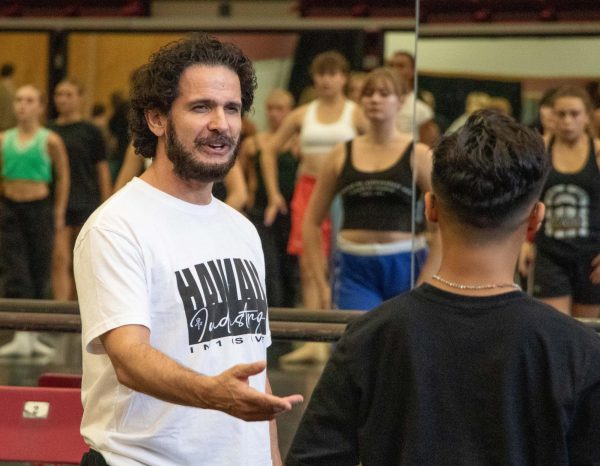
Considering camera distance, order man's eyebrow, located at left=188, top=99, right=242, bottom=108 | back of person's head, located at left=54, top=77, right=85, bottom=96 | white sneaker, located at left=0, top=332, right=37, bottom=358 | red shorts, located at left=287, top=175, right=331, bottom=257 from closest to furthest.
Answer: man's eyebrow, located at left=188, top=99, right=242, bottom=108
white sneaker, located at left=0, top=332, right=37, bottom=358
red shorts, located at left=287, top=175, right=331, bottom=257
back of person's head, located at left=54, top=77, right=85, bottom=96

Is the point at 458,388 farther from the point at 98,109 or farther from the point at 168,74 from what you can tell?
the point at 98,109

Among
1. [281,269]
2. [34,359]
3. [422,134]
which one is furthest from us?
[281,269]

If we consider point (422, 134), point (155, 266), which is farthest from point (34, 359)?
point (155, 266)

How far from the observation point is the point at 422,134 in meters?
6.61

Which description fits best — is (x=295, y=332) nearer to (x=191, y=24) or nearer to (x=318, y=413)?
(x=318, y=413)

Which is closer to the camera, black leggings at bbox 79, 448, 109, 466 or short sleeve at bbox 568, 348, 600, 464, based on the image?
short sleeve at bbox 568, 348, 600, 464

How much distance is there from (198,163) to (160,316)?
313mm

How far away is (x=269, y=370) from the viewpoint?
410 centimetres

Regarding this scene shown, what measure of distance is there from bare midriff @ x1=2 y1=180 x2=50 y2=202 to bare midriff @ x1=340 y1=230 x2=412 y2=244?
2557mm

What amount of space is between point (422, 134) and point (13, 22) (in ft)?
10.2

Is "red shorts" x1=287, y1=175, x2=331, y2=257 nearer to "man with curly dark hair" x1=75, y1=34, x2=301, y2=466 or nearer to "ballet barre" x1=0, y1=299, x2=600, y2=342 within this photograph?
"ballet barre" x1=0, y1=299, x2=600, y2=342

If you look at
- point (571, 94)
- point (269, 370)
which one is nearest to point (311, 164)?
point (571, 94)

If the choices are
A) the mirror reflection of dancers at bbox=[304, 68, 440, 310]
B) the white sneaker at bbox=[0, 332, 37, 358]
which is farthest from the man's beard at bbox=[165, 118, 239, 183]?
the mirror reflection of dancers at bbox=[304, 68, 440, 310]

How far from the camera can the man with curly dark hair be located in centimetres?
232
